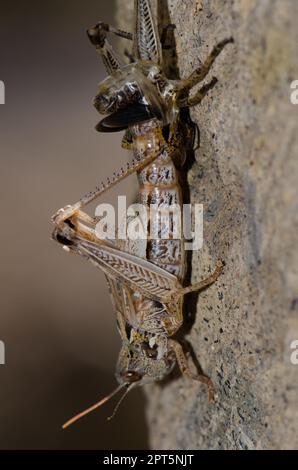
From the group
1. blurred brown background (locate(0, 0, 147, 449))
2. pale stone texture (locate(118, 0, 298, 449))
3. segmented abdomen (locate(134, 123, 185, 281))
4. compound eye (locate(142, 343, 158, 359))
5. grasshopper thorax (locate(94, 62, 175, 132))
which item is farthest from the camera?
blurred brown background (locate(0, 0, 147, 449))

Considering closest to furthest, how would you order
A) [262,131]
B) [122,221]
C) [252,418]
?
[262,131]
[252,418]
[122,221]

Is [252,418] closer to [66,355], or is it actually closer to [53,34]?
[66,355]

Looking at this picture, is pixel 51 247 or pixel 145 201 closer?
pixel 145 201

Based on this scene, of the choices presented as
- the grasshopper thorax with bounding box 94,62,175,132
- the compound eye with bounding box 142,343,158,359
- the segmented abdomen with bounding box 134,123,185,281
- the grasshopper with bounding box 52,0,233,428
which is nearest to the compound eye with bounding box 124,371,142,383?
the grasshopper with bounding box 52,0,233,428

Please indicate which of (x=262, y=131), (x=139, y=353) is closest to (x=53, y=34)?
(x=139, y=353)

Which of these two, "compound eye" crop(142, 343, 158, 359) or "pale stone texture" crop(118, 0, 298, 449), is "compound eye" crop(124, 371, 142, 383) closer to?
"compound eye" crop(142, 343, 158, 359)

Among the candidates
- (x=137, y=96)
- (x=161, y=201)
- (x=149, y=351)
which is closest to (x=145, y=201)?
(x=161, y=201)

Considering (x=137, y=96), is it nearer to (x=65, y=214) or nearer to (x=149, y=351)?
(x=65, y=214)
